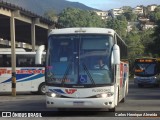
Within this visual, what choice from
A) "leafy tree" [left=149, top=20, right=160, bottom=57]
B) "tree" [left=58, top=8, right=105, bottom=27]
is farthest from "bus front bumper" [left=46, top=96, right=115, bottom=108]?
"tree" [left=58, top=8, right=105, bottom=27]

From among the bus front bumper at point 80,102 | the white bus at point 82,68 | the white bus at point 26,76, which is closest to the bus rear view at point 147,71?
the white bus at point 26,76

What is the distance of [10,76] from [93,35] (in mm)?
16780

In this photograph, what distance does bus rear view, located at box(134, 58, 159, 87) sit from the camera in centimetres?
4825

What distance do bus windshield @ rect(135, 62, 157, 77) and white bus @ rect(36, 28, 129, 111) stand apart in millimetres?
30427

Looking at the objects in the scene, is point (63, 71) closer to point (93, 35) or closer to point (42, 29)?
point (93, 35)

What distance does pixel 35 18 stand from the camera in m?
56.8

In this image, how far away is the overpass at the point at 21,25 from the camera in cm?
4391

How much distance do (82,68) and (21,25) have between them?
140 feet

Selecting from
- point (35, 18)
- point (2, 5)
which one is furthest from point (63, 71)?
point (35, 18)

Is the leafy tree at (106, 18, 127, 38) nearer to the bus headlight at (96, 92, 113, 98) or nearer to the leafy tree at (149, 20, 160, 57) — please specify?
the leafy tree at (149, 20, 160, 57)

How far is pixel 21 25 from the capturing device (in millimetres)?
59469

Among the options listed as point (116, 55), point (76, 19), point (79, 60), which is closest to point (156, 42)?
point (76, 19)

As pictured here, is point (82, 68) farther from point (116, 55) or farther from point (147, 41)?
point (147, 41)

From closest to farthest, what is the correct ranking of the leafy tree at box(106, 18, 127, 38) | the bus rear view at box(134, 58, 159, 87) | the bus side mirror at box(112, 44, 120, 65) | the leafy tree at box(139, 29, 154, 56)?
1. the bus side mirror at box(112, 44, 120, 65)
2. the bus rear view at box(134, 58, 159, 87)
3. the leafy tree at box(139, 29, 154, 56)
4. the leafy tree at box(106, 18, 127, 38)
